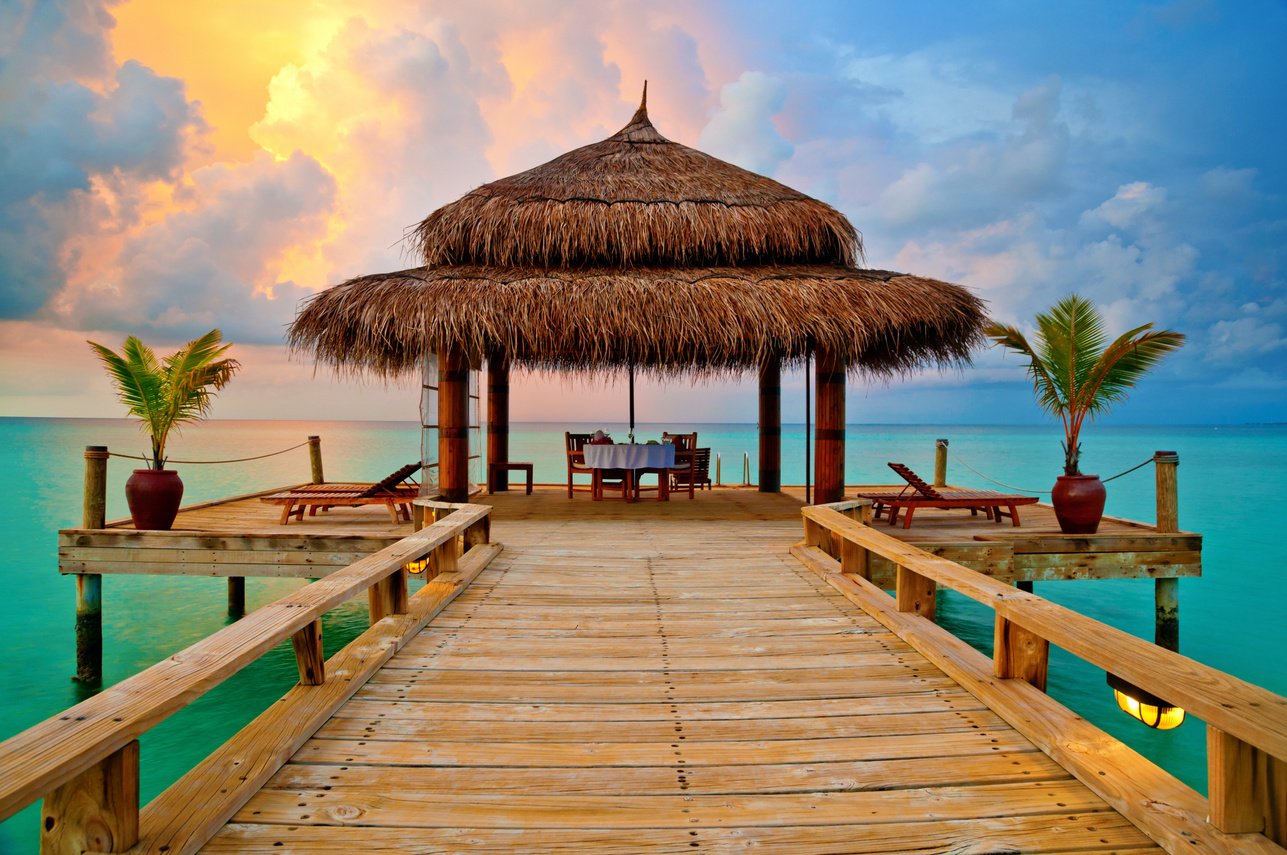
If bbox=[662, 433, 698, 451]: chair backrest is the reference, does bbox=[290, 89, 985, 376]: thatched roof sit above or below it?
above

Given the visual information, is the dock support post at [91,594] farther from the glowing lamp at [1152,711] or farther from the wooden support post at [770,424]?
the wooden support post at [770,424]

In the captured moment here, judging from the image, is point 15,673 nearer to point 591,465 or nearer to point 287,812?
point 591,465

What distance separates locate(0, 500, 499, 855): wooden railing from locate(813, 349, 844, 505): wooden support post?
16.6 ft

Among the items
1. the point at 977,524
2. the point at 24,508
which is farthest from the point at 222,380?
the point at 24,508

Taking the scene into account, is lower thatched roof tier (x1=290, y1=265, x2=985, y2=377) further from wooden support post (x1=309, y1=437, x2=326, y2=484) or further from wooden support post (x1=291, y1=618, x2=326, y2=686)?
wooden support post (x1=291, y1=618, x2=326, y2=686)

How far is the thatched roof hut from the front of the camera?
6.80 m

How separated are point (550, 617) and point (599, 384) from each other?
6.92 metres

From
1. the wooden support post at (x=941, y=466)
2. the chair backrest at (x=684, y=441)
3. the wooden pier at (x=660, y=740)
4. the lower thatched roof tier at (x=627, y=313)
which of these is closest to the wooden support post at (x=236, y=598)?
the lower thatched roof tier at (x=627, y=313)

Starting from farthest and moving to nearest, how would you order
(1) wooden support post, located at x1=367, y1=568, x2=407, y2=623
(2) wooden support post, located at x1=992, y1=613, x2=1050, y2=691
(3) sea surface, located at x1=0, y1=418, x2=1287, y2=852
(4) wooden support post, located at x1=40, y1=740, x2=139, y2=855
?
(3) sea surface, located at x1=0, y1=418, x2=1287, y2=852
(1) wooden support post, located at x1=367, y1=568, x2=407, y2=623
(2) wooden support post, located at x1=992, y1=613, x2=1050, y2=691
(4) wooden support post, located at x1=40, y1=740, x2=139, y2=855

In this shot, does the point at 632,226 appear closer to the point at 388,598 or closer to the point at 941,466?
the point at 941,466

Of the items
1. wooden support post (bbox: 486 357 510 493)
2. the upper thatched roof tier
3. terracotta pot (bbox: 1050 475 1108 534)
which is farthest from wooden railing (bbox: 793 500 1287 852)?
wooden support post (bbox: 486 357 510 493)

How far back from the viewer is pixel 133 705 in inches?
58.6

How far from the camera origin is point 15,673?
6.95 meters

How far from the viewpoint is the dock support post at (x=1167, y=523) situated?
5770 mm
